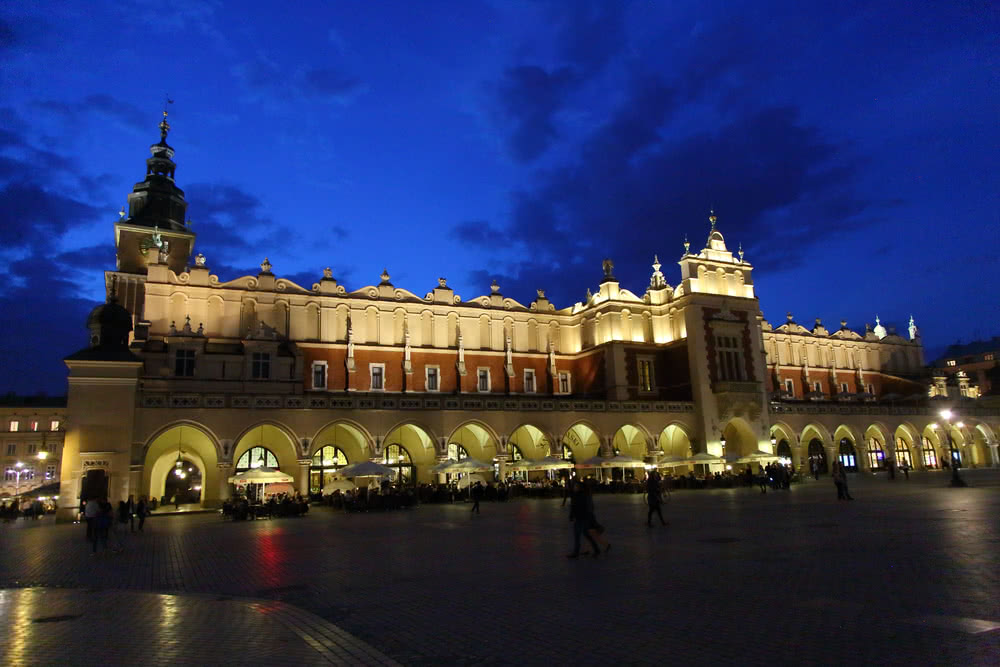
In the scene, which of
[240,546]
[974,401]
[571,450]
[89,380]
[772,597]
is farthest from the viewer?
[974,401]

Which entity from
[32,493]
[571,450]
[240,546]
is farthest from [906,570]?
[32,493]

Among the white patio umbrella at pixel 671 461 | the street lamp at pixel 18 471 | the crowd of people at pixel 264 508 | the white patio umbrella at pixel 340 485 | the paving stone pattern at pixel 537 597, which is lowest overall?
the paving stone pattern at pixel 537 597

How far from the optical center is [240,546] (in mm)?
18938

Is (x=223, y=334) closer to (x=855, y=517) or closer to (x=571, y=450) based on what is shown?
(x=571, y=450)

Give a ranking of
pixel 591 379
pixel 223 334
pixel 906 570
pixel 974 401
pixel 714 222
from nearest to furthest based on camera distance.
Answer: pixel 906 570
pixel 223 334
pixel 591 379
pixel 714 222
pixel 974 401

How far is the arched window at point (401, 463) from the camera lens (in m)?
43.7

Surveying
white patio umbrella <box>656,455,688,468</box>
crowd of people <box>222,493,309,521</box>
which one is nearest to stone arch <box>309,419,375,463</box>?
crowd of people <box>222,493,309,521</box>

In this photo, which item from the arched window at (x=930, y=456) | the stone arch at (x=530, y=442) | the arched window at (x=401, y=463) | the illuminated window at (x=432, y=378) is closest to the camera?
the arched window at (x=401, y=463)

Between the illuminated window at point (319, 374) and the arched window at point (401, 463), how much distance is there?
20.8 ft

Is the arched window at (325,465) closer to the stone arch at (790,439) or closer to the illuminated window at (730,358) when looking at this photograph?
the illuminated window at (730,358)

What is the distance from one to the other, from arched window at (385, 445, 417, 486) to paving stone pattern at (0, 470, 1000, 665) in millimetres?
23415

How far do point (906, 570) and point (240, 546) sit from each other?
15.6 metres

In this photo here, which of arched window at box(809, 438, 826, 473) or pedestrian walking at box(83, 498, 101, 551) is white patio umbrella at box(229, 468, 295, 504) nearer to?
pedestrian walking at box(83, 498, 101, 551)

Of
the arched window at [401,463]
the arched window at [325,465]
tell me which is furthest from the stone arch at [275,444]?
the arched window at [401,463]
